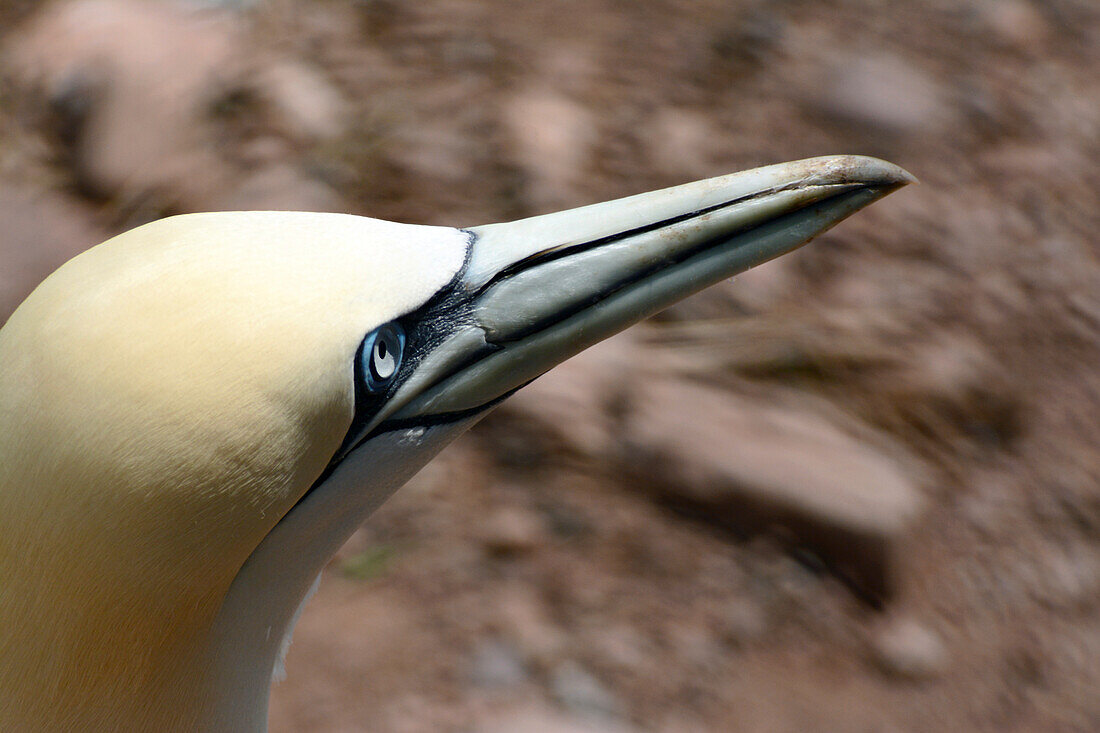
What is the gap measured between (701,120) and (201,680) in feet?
10.4

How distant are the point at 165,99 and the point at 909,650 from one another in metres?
3.47

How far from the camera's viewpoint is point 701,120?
4.37 meters

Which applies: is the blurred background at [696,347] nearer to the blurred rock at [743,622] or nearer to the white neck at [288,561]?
the blurred rock at [743,622]

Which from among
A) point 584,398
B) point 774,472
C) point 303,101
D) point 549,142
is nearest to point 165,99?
point 303,101

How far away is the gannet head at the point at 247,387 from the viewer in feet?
5.05

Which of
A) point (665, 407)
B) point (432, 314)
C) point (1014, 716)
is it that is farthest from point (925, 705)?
point (432, 314)

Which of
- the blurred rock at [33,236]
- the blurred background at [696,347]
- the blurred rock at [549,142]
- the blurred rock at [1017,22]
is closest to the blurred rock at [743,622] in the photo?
the blurred background at [696,347]

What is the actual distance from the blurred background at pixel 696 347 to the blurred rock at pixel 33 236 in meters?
0.02

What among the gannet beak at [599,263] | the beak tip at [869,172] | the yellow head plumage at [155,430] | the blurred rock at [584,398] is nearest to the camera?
the yellow head plumage at [155,430]

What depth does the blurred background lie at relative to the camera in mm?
3248

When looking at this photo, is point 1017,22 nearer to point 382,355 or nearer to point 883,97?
point 883,97

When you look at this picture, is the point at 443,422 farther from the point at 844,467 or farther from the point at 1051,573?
the point at 1051,573

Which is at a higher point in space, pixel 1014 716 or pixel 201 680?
pixel 201 680

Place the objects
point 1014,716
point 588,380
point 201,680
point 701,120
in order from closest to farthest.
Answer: point 201,680 < point 1014,716 < point 588,380 < point 701,120
